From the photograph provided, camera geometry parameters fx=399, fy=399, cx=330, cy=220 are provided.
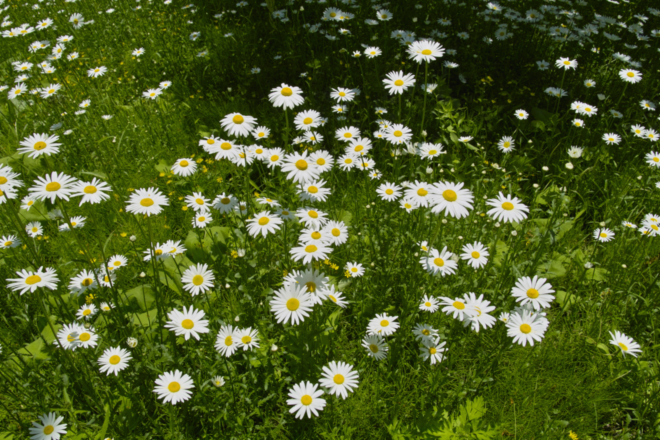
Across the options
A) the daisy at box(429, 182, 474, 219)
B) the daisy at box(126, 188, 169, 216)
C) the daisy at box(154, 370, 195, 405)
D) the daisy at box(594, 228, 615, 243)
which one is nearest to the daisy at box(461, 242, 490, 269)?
the daisy at box(429, 182, 474, 219)

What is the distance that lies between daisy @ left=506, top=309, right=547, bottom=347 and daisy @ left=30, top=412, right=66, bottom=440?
1.99 metres

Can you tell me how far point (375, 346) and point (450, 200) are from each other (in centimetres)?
83

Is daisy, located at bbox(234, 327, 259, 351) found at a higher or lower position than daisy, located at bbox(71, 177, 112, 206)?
lower

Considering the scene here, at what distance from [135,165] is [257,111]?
4.21 feet

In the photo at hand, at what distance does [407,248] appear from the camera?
255 centimetres

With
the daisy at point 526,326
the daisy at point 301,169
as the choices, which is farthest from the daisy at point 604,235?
the daisy at point 301,169

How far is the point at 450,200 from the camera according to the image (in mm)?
1901

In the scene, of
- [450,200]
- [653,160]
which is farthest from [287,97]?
[653,160]

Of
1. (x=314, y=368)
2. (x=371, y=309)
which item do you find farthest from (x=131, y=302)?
(x=371, y=309)

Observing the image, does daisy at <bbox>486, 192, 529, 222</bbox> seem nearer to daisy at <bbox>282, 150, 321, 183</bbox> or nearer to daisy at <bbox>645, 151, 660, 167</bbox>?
daisy at <bbox>282, 150, 321, 183</bbox>

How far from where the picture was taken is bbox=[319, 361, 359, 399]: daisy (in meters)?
1.74

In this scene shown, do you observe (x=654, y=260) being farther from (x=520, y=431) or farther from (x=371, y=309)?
(x=371, y=309)

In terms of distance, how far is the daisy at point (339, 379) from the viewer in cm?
174

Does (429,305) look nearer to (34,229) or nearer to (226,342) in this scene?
(226,342)
